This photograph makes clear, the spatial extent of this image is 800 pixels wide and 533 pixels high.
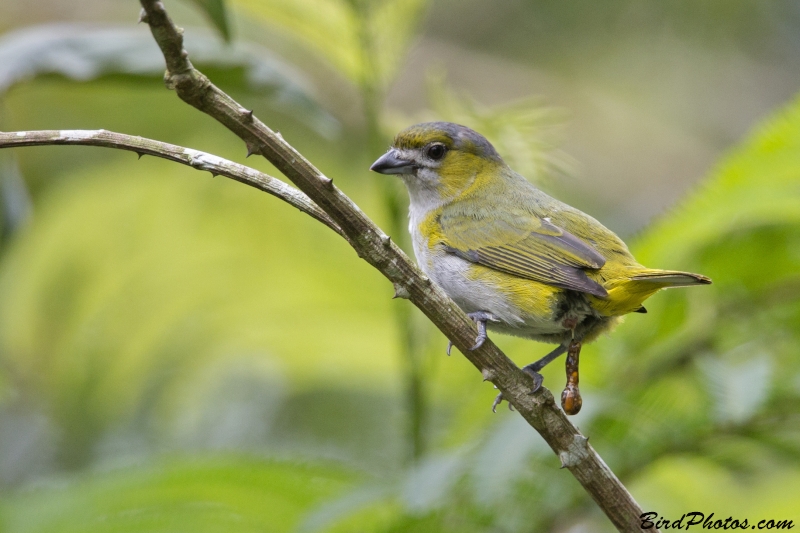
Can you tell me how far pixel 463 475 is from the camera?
8.41 feet

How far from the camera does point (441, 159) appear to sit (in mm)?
3242

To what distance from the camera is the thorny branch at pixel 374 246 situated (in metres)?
1.51

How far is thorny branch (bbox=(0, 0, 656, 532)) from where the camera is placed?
1511 mm

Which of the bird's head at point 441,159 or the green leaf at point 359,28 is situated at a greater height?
the green leaf at point 359,28

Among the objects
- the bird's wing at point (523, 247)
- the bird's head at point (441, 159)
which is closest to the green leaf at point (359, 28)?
the bird's head at point (441, 159)

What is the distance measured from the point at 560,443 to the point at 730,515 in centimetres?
154

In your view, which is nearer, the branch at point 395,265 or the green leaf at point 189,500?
the branch at point 395,265

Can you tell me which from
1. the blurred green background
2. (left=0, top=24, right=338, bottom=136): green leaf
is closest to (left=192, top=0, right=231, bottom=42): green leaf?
the blurred green background

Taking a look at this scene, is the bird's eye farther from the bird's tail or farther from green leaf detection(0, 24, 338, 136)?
the bird's tail

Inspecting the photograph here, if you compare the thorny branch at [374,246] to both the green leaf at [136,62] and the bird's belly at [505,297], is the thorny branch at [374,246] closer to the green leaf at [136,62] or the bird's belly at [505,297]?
the bird's belly at [505,297]

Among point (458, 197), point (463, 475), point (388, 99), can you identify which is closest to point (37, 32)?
point (458, 197)

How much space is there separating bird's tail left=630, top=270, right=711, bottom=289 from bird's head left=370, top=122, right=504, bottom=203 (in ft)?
3.30

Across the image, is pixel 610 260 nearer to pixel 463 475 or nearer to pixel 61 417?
pixel 463 475

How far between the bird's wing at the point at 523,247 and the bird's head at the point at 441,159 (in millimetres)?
161
